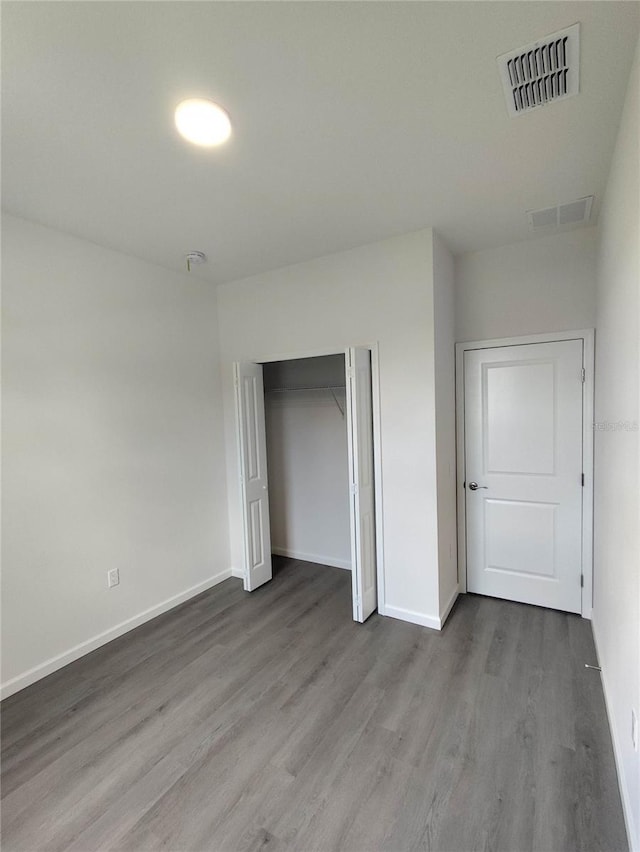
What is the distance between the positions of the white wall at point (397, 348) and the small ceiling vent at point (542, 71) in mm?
1124

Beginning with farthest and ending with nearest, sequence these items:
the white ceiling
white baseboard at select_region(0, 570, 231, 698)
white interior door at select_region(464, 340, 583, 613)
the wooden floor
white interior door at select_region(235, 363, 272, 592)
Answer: white interior door at select_region(235, 363, 272, 592)
white interior door at select_region(464, 340, 583, 613)
white baseboard at select_region(0, 570, 231, 698)
the wooden floor
the white ceiling

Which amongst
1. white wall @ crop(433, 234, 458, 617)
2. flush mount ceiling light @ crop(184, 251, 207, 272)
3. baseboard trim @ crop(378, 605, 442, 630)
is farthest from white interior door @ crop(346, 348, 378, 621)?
flush mount ceiling light @ crop(184, 251, 207, 272)

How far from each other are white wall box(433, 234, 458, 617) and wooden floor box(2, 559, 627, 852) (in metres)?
0.35

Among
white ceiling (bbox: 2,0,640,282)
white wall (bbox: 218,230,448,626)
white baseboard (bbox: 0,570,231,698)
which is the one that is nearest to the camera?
white ceiling (bbox: 2,0,640,282)

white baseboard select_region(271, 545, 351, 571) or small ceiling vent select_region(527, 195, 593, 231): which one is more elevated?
small ceiling vent select_region(527, 195, 593, 231)

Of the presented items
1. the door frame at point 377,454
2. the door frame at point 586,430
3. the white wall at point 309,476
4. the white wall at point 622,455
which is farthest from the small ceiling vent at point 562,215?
the white wall at point 309,476

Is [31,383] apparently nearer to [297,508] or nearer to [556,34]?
[297,508]

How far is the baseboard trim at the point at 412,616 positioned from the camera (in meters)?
2.82

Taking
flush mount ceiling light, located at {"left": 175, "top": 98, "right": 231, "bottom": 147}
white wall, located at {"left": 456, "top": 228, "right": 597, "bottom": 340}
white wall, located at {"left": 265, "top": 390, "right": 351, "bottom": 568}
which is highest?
flush mount ceiling light, located at {"left": 175, "top": 98, "right": 231, "bottom": 147}

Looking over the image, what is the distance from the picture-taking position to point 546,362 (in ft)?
9.64

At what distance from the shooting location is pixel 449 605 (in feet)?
9.95

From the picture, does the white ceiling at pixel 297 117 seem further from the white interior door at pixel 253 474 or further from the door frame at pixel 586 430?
the white interior door at pixel 253 474

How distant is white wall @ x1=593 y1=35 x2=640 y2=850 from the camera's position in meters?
1.40

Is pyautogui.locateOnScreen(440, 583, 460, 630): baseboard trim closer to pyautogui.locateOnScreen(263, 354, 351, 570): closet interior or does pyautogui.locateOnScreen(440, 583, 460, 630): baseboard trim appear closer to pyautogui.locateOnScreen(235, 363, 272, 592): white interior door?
pyautogui.locateOnScreen(263, 354, 351, 570): closet interior
